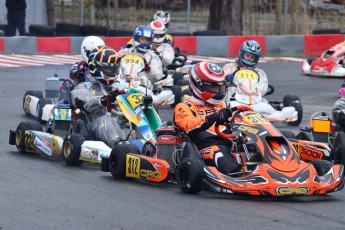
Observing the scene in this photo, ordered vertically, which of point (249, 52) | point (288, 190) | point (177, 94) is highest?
point (249, 52)

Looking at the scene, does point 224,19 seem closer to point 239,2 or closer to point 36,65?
point 239,2

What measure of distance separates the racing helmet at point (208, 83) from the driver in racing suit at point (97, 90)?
150cm

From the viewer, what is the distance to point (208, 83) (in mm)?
8203

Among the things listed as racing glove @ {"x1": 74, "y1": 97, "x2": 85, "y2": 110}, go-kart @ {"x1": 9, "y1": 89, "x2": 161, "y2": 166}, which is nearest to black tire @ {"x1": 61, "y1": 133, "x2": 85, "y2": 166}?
go-kart @ {"x1": 9, "y1": 89, "x2": 161, "y2": 166}

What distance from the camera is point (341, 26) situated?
24.6 meters

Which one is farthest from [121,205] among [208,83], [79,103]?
[79,103]

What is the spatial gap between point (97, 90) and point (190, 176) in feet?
9.53

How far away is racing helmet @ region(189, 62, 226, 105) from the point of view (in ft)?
26.9

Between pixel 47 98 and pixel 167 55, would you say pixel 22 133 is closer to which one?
pixel 47 98

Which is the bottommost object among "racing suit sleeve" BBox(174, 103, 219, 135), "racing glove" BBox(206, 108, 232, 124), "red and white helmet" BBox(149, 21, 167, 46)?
"racing suit sleeve" BBox(174, 103, 219, 135)

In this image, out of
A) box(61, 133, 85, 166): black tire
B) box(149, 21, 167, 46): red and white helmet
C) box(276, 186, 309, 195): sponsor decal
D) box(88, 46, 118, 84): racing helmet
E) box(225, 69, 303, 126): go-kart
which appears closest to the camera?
box(276, 186, 309, 195): sponsor decal

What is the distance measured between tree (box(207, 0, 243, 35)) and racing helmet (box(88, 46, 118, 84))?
542 inches

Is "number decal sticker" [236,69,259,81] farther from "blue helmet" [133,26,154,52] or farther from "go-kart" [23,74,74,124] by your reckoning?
"go-kart" [23,74,74,124]

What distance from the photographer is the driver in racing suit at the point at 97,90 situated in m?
9.63
